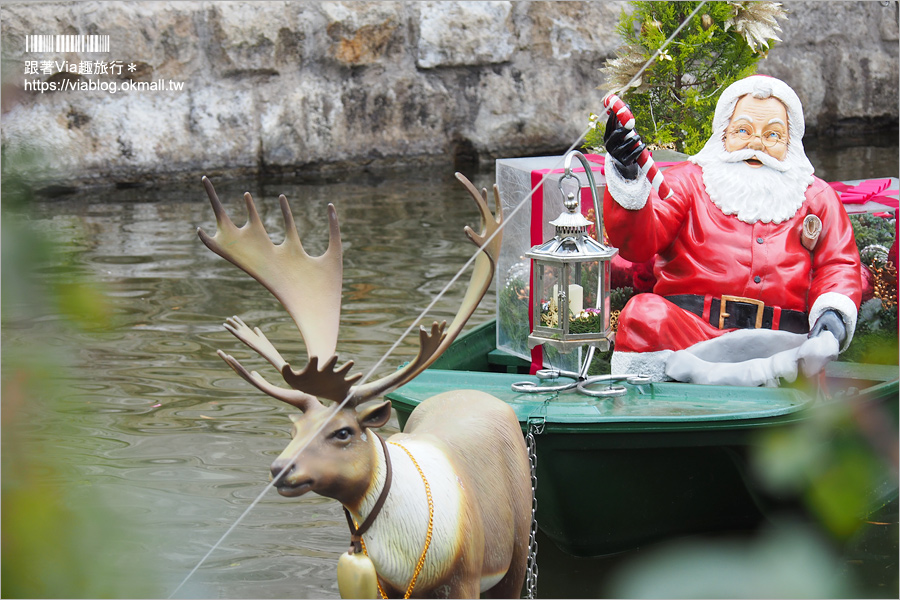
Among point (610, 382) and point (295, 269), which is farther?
point (610, 382)

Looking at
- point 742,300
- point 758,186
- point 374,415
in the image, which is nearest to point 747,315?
point 742,300

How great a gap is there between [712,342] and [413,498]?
1.58 metres

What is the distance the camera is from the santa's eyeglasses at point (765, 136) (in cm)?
372

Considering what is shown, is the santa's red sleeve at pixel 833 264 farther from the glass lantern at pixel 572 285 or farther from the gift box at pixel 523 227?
the glass lantern at pixel 572 285

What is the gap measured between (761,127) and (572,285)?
1.09 meters

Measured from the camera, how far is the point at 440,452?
2416mm

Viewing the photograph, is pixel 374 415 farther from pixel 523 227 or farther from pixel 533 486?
pixel 523 227

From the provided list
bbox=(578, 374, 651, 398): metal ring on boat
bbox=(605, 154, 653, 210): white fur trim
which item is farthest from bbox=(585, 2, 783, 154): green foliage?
bbox=(578, 374, 651, 398): metal ring on boat

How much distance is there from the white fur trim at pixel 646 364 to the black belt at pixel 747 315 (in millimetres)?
254

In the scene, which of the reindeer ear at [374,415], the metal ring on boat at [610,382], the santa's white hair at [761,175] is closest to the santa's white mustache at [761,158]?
the santa's white hair at [761,175]

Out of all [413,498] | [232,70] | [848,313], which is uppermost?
[232,70]

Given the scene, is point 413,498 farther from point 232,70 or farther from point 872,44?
point 872,44

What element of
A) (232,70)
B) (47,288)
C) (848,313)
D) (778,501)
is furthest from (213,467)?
(232,70)

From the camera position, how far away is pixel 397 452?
2322 mm
